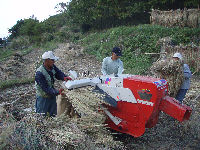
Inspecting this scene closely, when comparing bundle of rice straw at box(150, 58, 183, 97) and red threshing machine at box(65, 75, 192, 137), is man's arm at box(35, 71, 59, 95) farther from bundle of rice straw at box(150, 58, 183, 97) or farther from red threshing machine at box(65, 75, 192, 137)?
bundle of rice straw at box(150, 58, 183, 97)

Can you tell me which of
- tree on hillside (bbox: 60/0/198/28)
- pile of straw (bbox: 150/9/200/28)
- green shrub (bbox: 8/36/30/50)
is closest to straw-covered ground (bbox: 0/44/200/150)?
pile of straw (bbox: 150/9/200/28)

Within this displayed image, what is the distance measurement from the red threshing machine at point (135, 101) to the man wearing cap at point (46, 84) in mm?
328

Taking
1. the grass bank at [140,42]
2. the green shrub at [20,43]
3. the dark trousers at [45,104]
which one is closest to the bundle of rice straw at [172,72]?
the dark trousers at [45,104]

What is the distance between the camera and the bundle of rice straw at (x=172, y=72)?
4730 mm


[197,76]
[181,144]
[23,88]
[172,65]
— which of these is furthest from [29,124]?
[197,76]

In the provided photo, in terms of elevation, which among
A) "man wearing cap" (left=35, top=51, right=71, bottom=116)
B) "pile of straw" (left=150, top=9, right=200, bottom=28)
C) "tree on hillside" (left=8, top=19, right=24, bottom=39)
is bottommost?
"man wearing cap" (left=35, top=51, right=71, bottom=116)

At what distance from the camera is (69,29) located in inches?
925

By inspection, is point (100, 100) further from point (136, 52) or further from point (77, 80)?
point (136, 52)

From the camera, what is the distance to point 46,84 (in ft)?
12.0

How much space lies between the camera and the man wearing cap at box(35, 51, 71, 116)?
360 centimetres

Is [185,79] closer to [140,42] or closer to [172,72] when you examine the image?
[172,72]

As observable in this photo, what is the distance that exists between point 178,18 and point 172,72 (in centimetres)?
1035

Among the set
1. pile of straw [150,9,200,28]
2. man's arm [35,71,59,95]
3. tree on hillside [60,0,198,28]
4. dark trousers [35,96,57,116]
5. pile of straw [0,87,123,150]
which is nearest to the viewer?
pile of straw [0,87,123,150]

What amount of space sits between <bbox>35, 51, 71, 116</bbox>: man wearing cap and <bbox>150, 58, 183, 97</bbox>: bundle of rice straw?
2.30 meters
